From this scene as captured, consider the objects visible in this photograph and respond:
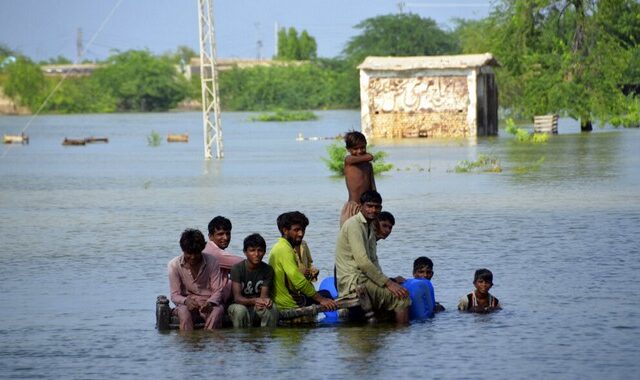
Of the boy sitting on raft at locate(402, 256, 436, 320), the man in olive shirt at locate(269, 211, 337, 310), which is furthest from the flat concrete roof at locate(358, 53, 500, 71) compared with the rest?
the man in olive shirt at locate(269, 211, 337, 310)

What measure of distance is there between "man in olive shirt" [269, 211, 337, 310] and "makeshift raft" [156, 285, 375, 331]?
0.25 feet

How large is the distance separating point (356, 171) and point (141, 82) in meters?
135

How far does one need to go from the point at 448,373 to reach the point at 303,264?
2.24m

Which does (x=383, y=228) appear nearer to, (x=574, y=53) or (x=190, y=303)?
(x=190, y=303)

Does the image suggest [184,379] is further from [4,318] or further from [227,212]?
[227,212]

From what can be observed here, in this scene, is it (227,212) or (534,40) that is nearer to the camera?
(227,212)

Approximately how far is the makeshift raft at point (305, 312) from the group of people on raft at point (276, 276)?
0.15 feet

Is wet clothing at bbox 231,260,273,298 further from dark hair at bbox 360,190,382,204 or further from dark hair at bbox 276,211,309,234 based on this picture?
dark hair at bbox 360,190,382,204

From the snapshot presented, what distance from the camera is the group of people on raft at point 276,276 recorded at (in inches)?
436

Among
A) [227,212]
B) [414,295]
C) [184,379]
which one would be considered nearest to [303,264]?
[414,295]

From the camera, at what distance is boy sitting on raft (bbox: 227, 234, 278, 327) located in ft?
36.4

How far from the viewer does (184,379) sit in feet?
31.2

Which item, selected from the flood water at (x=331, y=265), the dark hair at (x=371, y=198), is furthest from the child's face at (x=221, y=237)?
the dark hair at (x=371, y=198)

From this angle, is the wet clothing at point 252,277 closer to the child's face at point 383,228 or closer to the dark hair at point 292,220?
the dark hair at point 292,220
